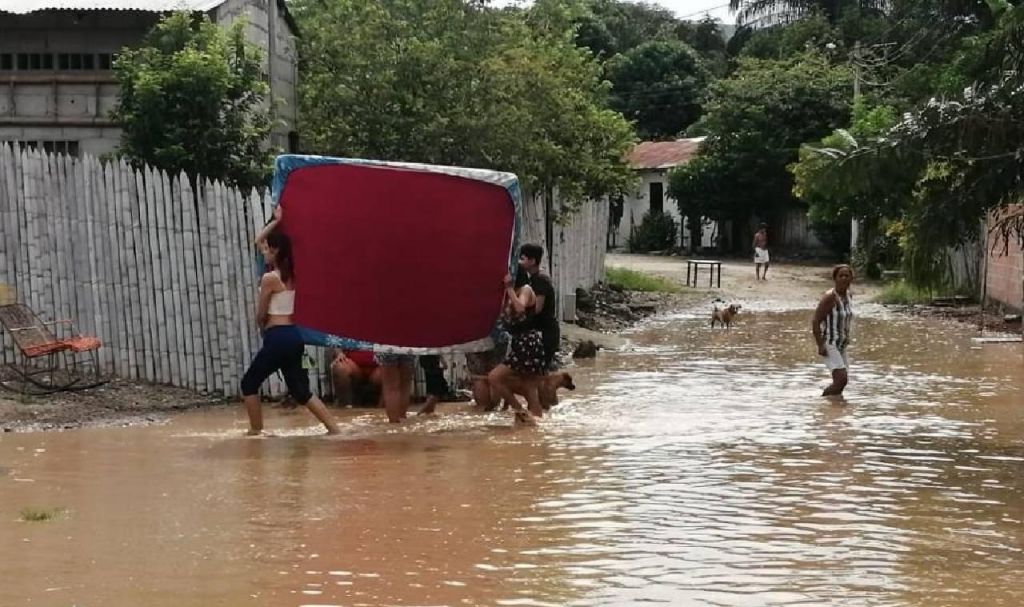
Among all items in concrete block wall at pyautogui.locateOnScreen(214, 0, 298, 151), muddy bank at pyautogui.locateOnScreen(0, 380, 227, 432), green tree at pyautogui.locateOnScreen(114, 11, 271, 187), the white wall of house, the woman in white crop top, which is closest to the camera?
the woman in white crop top

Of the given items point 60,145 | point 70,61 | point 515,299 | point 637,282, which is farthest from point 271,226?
point 637,282

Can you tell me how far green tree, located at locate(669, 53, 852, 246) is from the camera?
1670 inches

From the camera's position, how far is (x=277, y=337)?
10555 mm

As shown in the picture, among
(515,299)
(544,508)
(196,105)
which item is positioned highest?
(196,105)

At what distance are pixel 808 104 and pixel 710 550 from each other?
3705 centimetres

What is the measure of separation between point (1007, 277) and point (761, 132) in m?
20.3

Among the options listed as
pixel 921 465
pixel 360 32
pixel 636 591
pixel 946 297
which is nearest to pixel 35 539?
pixel 636 591

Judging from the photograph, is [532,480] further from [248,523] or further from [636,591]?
[636,591]

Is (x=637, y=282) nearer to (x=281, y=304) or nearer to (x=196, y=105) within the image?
(x=196, y=105)

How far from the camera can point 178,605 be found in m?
5.97

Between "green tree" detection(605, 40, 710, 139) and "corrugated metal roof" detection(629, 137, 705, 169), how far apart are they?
360cm

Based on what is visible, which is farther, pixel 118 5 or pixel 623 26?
pixel 623 26

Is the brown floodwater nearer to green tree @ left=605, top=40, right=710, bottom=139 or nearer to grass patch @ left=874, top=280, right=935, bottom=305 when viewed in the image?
grass patch @ left=874, top=280, right=935, bottom=305

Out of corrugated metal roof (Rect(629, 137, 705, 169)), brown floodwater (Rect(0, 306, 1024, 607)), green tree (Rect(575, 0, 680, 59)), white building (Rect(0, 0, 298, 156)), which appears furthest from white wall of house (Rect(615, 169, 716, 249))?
brown floodwater (Rect(0, 306, 1024, 607))
